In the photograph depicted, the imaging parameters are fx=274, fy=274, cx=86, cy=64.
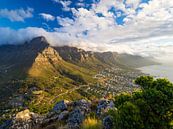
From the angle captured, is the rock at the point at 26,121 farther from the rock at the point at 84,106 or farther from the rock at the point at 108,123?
the rock at the point at 108,123

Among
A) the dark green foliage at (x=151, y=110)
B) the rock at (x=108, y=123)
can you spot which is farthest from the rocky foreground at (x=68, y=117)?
the dark green foliage at (x=151, y=110)

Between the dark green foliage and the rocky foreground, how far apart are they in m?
3.94

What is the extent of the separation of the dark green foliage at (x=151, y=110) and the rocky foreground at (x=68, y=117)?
3.94m

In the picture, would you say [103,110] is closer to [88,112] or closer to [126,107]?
[88,112]

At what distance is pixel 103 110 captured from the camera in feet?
95.3

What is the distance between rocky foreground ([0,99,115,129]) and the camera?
27578 millimetres

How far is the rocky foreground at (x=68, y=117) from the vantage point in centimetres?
2758

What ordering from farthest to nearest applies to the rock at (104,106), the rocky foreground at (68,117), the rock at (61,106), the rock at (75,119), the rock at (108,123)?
the rock at (61,106) → the rock at (104,106) → the rocky foreground at (68,117) → the rock at (75,119) → the rock at (108,123)

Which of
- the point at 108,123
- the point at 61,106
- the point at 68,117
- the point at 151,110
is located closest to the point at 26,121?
the point at 61,106

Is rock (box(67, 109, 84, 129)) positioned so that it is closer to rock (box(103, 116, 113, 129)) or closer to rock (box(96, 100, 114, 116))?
rock (box(96, 100, 114, 116))

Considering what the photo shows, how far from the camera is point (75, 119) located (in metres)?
28.4

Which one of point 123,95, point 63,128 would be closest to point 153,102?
point 123,95

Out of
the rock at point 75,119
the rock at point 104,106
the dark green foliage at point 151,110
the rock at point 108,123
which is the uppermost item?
the dark green foliage at point 151,110

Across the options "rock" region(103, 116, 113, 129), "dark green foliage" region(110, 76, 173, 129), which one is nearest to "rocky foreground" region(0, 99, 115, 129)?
"rock" region(103, 116, 113, 129)
